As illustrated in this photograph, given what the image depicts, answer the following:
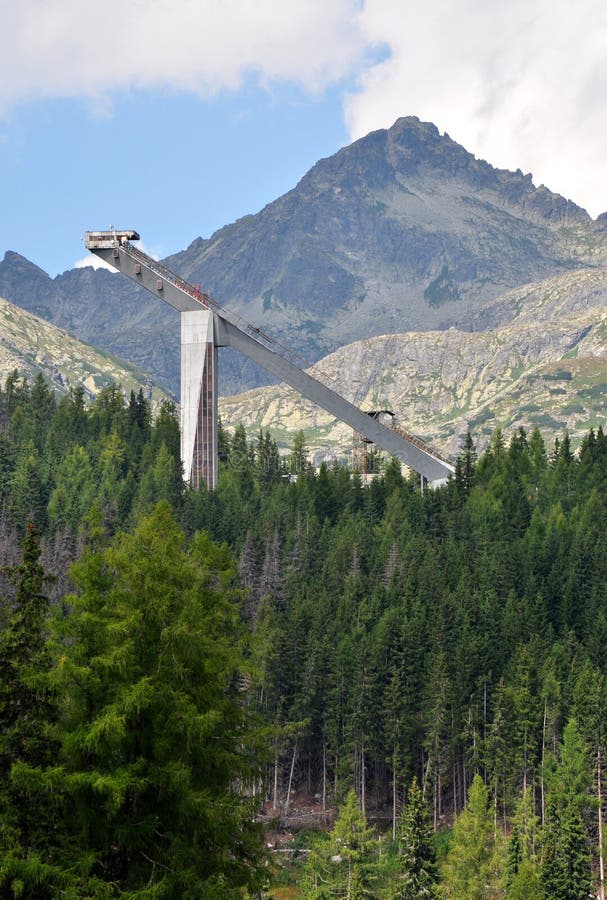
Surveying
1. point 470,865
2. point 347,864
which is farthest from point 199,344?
point 347,864

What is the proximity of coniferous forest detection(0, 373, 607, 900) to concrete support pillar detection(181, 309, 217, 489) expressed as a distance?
745cm

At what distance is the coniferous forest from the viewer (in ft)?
82.1

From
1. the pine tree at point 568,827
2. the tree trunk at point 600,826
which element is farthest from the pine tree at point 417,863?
the tree trunk at point 600,826

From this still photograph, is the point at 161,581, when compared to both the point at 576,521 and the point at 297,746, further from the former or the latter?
the point at 576,521

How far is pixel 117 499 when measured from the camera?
12475 centimetres

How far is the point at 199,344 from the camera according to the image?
110 metres

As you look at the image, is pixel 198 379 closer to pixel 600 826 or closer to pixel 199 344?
pixel 199 344

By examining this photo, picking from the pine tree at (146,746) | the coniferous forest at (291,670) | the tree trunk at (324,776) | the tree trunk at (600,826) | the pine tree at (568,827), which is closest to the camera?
the pine tree at (146,746)

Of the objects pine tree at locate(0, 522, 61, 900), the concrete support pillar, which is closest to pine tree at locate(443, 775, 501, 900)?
pine tree at locate(0, 522, 61, 900)

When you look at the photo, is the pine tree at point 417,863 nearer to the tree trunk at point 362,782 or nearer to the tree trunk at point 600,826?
the tree trunk at point 600,826

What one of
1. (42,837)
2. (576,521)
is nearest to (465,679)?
(576,521)

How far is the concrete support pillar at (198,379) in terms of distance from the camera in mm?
109750

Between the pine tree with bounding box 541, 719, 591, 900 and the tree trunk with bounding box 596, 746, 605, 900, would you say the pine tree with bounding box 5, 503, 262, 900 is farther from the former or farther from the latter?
the tree trunk with bounding box 596, 746, 605, 900

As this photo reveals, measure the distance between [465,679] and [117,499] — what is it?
5339cm
